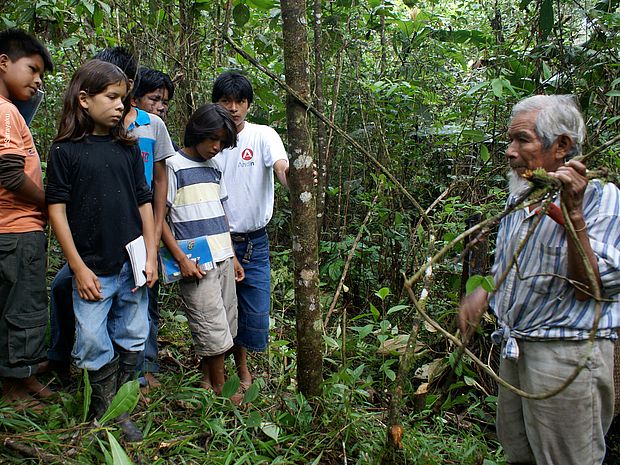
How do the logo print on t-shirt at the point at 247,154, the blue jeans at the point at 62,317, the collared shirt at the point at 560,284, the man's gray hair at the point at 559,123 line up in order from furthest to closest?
the logo print on t-shirt at the point at 247,154, the blue jeans at the point at 62,317, the man's gray hair at the point at 559,123, the collared shirt at the point at 560,284

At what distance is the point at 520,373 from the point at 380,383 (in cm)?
151

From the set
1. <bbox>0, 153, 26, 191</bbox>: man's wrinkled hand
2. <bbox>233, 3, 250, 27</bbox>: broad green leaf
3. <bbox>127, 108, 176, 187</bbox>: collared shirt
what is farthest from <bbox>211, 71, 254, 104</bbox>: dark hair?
<bbox>0, 153, 26, 191</bbox>: man's wrinkled hand

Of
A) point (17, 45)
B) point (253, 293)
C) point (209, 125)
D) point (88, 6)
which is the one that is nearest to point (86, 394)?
point (253, 293)

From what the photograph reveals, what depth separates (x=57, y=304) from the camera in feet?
8.92

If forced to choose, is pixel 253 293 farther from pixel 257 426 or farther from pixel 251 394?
pixel 257 426

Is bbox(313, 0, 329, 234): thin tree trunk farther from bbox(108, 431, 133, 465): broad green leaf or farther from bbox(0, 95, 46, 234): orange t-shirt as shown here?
bbox(108, 431, 133, 465): broad green leaf

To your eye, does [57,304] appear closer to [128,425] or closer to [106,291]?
[106,291]

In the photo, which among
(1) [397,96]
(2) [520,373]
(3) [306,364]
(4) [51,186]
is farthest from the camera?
(1) [397,96]

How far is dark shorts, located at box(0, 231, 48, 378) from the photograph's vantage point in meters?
2.42

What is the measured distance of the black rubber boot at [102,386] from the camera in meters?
2.39

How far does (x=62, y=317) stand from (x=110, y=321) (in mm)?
409

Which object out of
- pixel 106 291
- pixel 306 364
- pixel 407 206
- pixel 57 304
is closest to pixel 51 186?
pixel 106 291

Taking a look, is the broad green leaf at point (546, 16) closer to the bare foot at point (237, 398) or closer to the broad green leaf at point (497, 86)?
the broad green leaf at point (497, 86)

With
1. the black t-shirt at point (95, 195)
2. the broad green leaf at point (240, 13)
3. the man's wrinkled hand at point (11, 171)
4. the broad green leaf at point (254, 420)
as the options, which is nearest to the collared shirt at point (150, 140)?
the black t-shirt at point (95, 195)
